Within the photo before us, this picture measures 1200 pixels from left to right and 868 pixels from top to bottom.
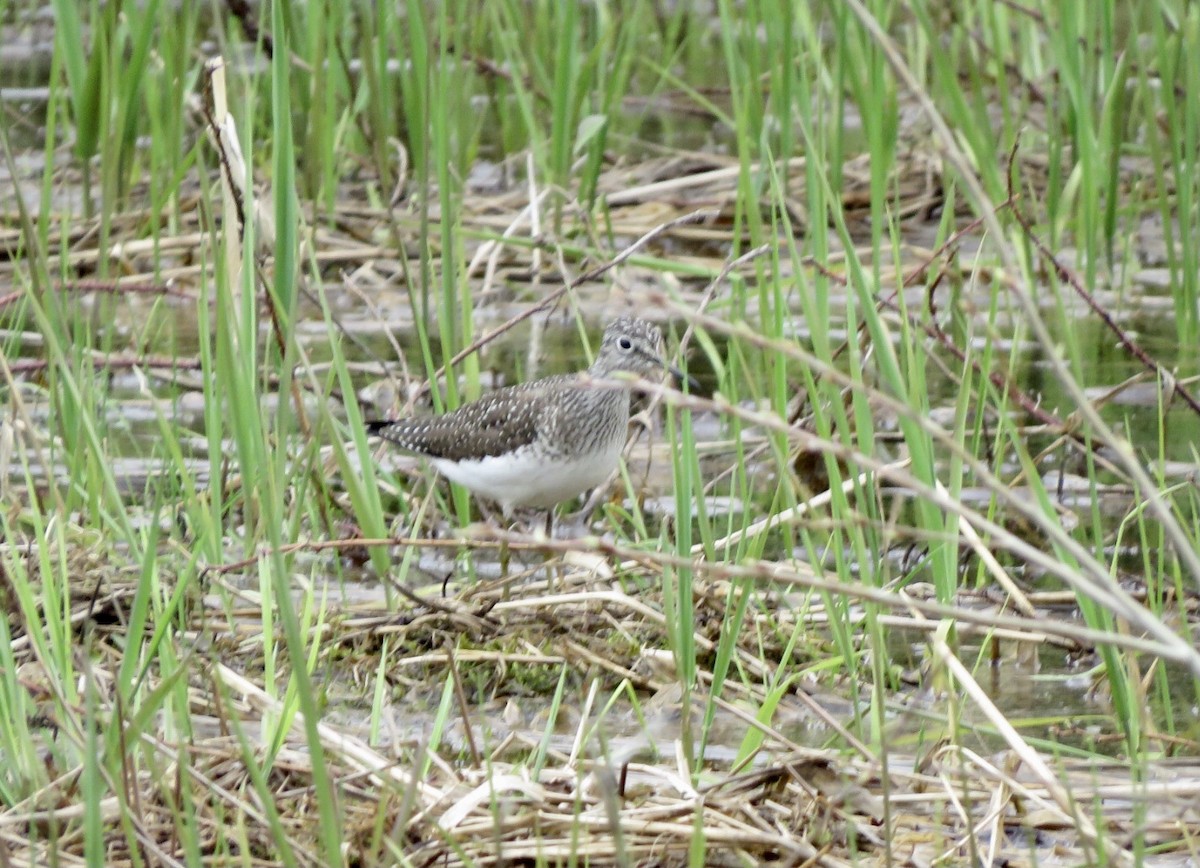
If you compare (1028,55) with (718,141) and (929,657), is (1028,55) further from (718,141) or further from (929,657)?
(929,657)

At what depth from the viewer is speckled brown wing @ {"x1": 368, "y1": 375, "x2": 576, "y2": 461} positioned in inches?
212

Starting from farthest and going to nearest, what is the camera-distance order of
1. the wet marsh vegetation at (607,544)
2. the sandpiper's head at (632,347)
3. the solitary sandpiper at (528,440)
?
the sandpiper's head at (632,347) → the solitary sandpiper at (528,440) → the wet marsh vegetation at (607,544)

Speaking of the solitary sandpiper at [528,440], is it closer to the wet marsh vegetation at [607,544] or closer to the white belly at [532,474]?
the white belly at [532,474]

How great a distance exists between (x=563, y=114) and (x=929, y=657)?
158 inches

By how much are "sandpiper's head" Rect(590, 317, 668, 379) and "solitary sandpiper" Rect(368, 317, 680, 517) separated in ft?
0.64

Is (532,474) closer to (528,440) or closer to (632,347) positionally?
(528,440)

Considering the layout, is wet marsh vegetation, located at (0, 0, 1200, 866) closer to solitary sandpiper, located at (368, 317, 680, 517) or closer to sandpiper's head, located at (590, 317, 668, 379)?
solitary sandpiper, located at (368, 317, 680, 517)

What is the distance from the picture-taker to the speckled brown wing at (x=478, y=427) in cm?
539

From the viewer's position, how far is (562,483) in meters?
5.43

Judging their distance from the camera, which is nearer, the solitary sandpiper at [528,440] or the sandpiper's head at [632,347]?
the solitary sandpiper at [528,440]

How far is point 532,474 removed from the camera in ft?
18.0

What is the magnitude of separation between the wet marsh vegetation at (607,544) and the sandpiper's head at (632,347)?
0.32m

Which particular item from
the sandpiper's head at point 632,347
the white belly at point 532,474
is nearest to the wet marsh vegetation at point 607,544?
the white belly at point 532,474

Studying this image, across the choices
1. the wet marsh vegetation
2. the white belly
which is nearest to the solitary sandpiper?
the white belly
